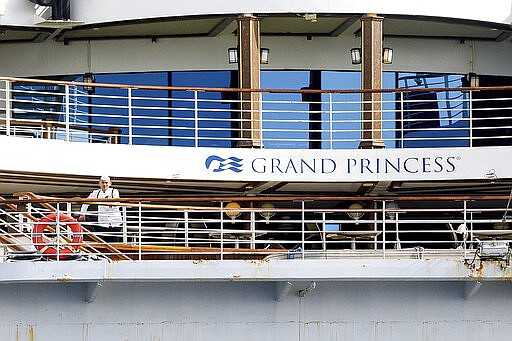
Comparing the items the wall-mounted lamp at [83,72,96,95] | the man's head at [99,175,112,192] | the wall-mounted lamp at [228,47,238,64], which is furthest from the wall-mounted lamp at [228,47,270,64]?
the man's head at [99,175,112,192]

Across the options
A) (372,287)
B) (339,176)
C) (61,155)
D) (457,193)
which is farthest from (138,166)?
(457,193)

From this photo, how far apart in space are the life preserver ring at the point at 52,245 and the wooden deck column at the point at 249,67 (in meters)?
4.17

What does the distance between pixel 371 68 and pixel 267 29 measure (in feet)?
9.04

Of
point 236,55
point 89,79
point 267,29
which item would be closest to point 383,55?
point 267,29

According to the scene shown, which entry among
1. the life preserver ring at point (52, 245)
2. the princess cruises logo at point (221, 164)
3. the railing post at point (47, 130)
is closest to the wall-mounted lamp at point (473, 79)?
the princess cruises logo at point (221, 164)

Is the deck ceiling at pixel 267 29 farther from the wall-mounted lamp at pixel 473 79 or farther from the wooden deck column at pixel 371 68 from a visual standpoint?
the wall-mounted lamp at pixel 473 79

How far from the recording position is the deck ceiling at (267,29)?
22688 mm

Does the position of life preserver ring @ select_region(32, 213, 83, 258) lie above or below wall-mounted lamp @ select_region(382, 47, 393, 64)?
below

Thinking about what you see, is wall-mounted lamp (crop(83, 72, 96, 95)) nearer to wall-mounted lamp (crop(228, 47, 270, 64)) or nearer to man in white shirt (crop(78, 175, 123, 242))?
wall-mounted lamp (crop(228, 47, 270, 64))

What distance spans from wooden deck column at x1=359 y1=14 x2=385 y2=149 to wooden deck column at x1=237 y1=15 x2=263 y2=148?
1.62 metres

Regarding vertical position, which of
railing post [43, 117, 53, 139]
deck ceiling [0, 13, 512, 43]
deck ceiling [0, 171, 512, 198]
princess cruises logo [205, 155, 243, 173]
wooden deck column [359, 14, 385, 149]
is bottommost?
deck ceiling [0, 171, 512, 198]

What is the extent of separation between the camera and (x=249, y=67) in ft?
70.8

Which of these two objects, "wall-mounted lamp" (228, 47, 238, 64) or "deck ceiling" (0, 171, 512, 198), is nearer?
"deck ceiling" (0, 171, 512, 198)

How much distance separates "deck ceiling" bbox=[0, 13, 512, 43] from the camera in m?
22.7
